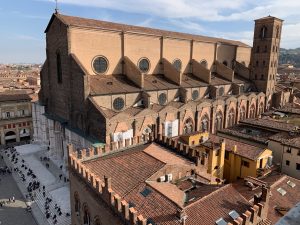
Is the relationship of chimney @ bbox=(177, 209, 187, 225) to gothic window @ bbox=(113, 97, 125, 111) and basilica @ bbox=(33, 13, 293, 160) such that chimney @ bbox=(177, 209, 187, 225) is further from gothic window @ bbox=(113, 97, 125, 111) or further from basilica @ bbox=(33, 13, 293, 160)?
gothic window @ bbox=(113, 97, 125, 111)

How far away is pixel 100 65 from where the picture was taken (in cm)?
3262

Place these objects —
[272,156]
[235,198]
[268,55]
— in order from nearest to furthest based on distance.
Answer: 1. [235,198]
2. [272,156]
3. [268,55]

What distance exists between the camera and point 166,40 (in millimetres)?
38875

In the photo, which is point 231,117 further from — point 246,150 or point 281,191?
point 281,191

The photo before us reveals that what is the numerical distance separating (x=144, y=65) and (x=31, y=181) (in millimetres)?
22621

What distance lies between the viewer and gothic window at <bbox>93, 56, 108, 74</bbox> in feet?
105

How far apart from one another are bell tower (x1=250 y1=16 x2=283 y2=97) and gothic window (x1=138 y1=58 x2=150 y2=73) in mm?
24952

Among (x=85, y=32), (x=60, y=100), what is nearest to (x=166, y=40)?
(x=85, y=32)

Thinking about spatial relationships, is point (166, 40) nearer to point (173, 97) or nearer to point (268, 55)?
point (173, 97)

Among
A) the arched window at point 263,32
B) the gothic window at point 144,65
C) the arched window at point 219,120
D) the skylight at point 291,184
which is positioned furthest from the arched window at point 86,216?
the arched window at point 263,32

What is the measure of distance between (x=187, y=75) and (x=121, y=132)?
21.3 metres

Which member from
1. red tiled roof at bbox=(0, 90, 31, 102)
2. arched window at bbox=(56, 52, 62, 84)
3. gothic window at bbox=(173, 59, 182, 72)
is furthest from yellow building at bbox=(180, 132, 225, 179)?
red tiled roof at bbox=(0, 90, 31, 102)

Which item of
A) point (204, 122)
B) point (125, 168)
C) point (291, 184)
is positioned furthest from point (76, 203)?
point (204, 122)

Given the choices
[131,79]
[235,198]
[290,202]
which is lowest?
[290,202]
